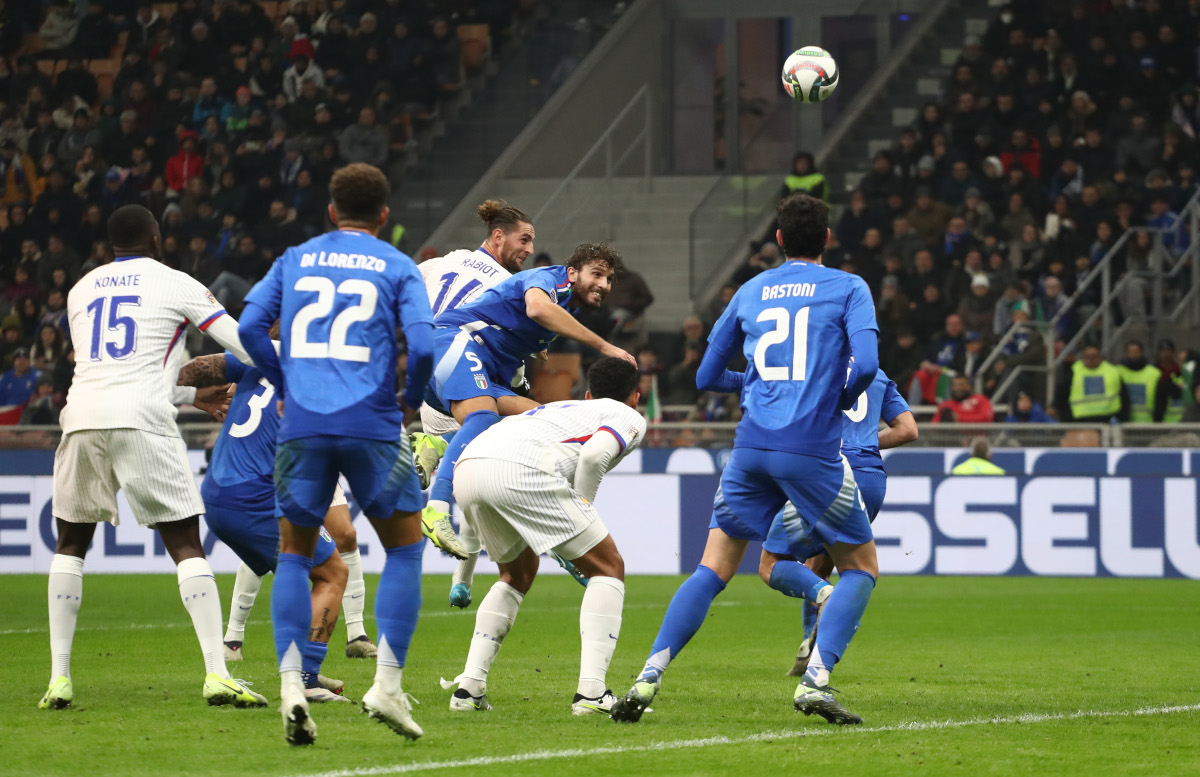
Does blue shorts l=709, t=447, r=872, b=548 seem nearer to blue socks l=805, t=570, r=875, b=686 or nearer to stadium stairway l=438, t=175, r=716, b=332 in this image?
blue socks l=805, t=570, r=875, b=686

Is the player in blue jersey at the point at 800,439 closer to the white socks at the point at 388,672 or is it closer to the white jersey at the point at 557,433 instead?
the white jersey at the point at 557,433

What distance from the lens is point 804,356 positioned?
21.8 feet

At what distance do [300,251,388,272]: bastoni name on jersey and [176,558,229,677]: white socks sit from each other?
168 cm

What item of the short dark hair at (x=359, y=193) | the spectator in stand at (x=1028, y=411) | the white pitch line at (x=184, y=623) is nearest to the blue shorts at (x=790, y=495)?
the short dark hair at (x=359, y=193)

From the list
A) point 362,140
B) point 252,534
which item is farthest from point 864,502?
point 362,140

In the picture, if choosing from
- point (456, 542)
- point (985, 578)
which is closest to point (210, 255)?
A: point (985, 578)

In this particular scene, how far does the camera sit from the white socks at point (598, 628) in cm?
679

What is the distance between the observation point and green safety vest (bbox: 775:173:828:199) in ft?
66.4

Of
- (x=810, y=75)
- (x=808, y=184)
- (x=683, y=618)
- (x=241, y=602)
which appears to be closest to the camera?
(x=683, y=618)

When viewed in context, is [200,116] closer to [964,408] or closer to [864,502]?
[964,408]

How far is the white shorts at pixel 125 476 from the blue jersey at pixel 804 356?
2.29 m

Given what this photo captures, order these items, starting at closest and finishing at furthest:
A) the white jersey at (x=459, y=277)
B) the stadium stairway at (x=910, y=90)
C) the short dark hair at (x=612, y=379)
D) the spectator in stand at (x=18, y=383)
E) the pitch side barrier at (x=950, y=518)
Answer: the short dark hair at (x=612, y=379) < the white jersey at (x=459, y=277) < the pitch side barrier at (x=950, y=518) < the spectator in stand at (x=18, y=383) < the stadium stairway at (x=910, y=90)

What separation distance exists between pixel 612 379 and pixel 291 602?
1858 millimetres

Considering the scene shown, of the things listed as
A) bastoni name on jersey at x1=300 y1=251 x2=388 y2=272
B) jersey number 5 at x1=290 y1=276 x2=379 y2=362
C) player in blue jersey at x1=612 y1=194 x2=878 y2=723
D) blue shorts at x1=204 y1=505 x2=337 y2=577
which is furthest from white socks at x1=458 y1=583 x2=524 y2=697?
bastoni name on jersey at x1=300 y1=251 x2=388 y2=272
